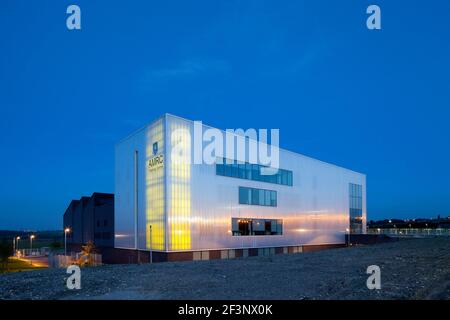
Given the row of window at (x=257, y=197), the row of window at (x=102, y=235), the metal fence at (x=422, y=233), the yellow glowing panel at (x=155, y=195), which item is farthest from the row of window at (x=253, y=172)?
the metal fence at (x=422, y=233)

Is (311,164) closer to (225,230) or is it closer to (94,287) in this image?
(225,230)

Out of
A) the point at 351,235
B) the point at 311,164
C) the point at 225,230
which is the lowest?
the point at 351,235

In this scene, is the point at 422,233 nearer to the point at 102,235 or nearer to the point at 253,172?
the point at 253,172

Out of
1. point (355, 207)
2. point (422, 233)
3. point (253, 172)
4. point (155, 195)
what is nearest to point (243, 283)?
point (155, 195)

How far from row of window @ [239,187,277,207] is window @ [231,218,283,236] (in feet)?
5.85

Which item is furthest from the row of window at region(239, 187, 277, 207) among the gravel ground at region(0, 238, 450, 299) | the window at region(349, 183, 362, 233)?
the window at region(349, 183, 362, 233)

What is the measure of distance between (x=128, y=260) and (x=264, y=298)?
1155 inches

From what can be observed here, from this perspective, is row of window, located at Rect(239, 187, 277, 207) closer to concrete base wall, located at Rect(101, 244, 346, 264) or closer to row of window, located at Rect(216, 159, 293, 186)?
row of window, located at Rect(216, 159, 293, 186)

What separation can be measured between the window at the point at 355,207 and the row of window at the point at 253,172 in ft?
60.5

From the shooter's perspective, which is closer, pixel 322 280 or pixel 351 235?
pixel 322 280

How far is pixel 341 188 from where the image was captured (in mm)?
57969

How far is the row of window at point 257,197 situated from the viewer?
39812mm
